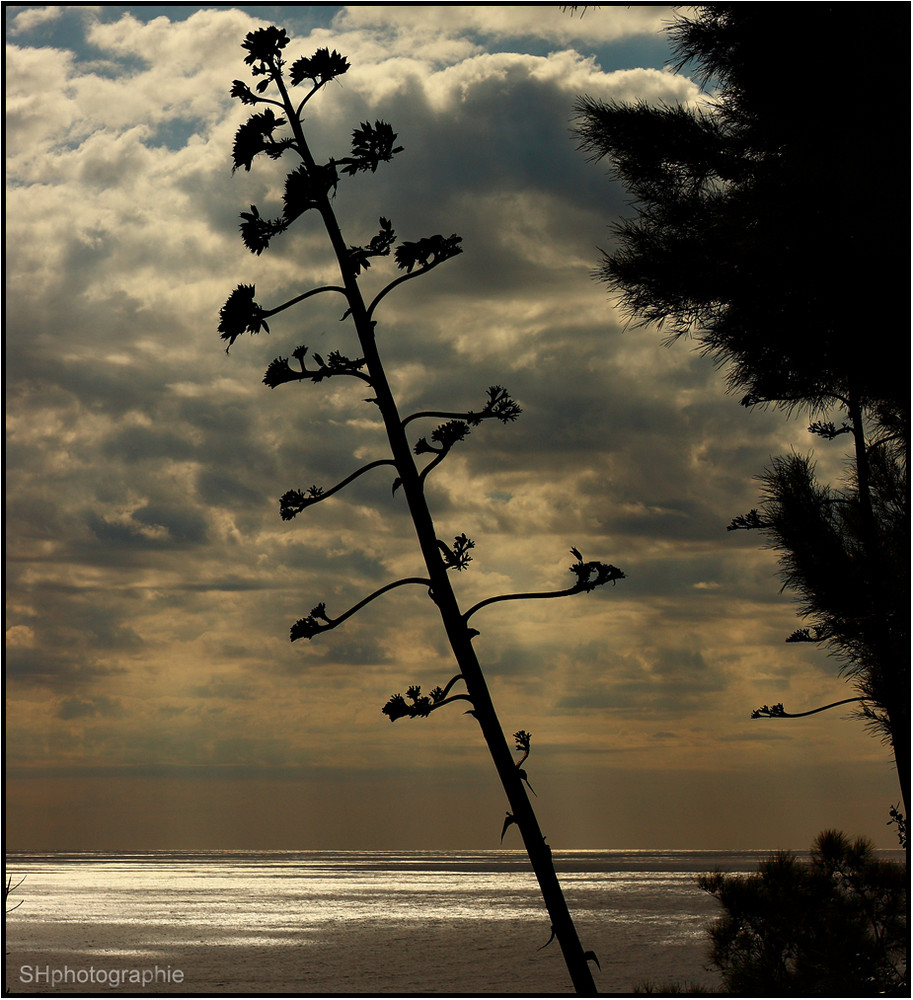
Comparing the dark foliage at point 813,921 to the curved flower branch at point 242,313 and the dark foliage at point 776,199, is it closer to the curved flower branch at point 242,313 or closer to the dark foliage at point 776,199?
the dark foliage at point 776,199

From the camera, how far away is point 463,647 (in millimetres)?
3631

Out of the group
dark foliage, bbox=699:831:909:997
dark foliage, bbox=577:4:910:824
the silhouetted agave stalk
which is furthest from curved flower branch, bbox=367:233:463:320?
dark foliage, bbox=699:831:909:997

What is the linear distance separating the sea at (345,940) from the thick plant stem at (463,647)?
6.23 m

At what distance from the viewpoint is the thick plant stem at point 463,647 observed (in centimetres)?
351

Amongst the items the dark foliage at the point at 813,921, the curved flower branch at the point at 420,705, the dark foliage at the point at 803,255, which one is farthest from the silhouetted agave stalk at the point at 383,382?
the dark foliage at the point at 813,921

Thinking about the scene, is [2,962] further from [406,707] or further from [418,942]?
[418,942]

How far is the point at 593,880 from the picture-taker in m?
66.7

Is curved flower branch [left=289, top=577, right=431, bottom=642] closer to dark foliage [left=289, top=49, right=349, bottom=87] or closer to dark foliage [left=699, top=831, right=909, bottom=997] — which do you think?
dark foliage [left=289, top=49, right=349, bottom=87]

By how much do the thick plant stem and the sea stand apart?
6.23 meters

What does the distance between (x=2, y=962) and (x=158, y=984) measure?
25678 mm

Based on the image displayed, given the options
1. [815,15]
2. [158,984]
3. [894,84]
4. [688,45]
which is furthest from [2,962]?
[158,984]

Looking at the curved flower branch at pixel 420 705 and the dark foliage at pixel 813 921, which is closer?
the curved flower branch at pixel 420 705

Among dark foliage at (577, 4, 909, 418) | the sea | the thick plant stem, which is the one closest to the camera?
the thick plant stem

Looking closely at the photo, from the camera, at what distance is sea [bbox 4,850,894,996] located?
76.1 feet
